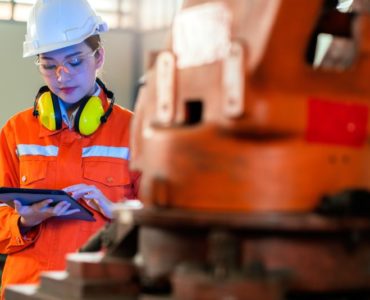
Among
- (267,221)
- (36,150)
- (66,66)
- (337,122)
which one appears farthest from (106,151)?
(267,221)

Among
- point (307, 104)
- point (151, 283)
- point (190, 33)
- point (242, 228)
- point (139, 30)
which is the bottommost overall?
point (151, 283)

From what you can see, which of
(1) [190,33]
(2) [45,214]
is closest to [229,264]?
(1) [190,33]

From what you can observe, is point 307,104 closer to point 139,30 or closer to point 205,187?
point 205,187

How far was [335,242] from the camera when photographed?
2.05m

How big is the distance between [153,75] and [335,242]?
64cm

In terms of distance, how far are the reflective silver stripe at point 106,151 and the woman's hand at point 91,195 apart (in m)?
0.17

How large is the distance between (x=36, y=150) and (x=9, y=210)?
0.28 metres

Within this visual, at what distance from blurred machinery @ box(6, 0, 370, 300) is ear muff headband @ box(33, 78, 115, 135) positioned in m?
1.83

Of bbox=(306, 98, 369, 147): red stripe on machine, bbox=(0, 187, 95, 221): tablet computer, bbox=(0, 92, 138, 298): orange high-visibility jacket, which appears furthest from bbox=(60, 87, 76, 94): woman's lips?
bbox=(306, 98, 369, 147): red stripe on machine

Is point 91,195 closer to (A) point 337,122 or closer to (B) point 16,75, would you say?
(A) point 337,122

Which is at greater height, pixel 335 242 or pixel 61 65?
pixel 61 65

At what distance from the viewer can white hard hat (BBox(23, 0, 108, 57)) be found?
4.05m

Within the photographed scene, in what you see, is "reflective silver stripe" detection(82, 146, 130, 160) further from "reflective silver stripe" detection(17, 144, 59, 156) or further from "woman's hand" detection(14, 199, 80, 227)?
"woman's hand" detection(14, 199, 80, 227)

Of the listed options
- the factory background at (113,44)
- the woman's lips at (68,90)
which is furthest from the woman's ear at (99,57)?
the factory background at (113,44)
